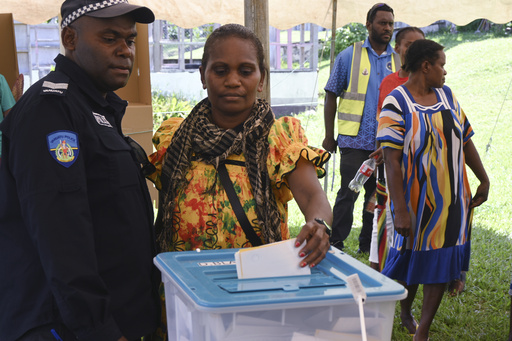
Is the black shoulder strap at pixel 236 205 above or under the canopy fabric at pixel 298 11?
under

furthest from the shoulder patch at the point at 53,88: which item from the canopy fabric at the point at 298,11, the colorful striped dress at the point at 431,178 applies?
the canopy fabric at the point at 298,11

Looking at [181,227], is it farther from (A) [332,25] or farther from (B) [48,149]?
(A) [332,25]

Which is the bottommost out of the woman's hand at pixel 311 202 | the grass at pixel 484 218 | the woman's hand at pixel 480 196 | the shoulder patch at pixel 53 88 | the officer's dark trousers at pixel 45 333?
the grass at pixel 484 218

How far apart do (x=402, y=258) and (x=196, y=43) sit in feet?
45.3

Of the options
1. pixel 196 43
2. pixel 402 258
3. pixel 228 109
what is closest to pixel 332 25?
pixel 402 258

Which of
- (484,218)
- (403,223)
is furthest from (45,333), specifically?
(484,218)

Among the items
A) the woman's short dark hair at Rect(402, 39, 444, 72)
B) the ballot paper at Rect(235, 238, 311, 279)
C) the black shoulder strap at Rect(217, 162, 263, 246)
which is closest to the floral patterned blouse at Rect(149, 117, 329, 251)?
the black shoulder strap at Rect(217, 162, 263, 246)

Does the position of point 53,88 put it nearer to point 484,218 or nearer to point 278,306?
point 278,306

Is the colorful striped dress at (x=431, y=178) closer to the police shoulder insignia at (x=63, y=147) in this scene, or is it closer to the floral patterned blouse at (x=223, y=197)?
the floral patterned blouse at (x=223, y=197)

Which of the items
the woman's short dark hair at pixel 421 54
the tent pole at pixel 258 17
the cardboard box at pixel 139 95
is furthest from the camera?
the cardboard box at pixel 139 95

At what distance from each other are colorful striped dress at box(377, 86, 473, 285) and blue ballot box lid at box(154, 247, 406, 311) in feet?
6.50

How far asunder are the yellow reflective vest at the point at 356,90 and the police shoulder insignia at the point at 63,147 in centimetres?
414

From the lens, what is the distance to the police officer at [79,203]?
5.04 feet

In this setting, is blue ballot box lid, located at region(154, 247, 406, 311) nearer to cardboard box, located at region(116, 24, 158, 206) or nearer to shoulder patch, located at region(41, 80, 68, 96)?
shoulder patch, located at region(41, 80, 68, 96)
